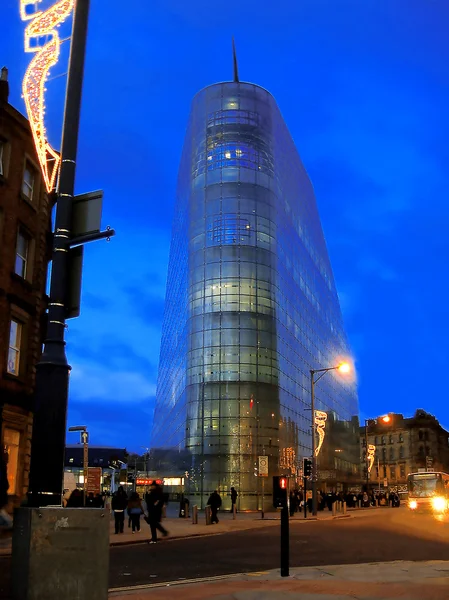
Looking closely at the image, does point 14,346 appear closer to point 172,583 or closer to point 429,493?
point 172,583

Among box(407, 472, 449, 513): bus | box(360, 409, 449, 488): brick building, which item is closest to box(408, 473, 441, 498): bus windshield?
box(407, 472, 449, 513): bus

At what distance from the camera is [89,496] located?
29391 millimetres

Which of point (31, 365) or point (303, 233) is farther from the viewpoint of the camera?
point (303, 233)

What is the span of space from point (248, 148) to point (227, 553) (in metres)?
51.3

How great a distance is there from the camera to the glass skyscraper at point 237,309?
194 ft

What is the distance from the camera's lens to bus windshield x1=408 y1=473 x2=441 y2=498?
165 ft

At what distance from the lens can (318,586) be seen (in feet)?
36.4

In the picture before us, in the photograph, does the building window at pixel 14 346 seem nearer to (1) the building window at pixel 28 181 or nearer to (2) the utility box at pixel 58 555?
(1) the building window at pixel 28 181

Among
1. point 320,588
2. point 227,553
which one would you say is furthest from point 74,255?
point 227,553

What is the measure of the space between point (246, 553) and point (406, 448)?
145651mm

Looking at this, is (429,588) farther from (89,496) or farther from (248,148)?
(248,148)

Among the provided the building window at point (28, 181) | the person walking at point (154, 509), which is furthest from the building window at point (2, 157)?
the person walking at point (154, 509)

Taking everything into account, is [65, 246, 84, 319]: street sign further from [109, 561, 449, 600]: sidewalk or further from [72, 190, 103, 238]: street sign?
[109, 561, 449, 600]: sidewalk

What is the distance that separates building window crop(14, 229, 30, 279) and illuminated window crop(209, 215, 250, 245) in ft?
118
